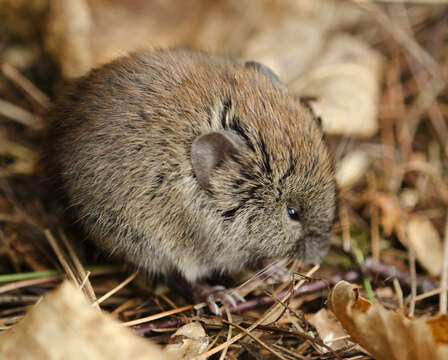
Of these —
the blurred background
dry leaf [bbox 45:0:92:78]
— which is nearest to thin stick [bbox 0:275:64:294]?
the blurred background

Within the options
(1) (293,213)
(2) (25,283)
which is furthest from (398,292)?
(2) (25,283)

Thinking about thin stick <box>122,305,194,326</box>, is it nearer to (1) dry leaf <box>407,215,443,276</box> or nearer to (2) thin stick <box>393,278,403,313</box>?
(2) thin stick <box>393,278,403,313</box>

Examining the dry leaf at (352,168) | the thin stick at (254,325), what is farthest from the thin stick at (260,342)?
the dry leaf at (352,168)

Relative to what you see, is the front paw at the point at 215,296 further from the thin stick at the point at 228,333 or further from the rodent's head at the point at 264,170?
the rodent's head at the point at 264,170

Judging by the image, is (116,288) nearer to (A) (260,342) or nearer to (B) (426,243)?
(A) (260,342)

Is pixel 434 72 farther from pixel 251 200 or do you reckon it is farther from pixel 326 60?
pixel 251 200

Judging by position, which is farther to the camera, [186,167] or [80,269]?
[80,269]

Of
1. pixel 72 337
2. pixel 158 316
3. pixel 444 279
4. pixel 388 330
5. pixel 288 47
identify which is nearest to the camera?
pixel 72 337
